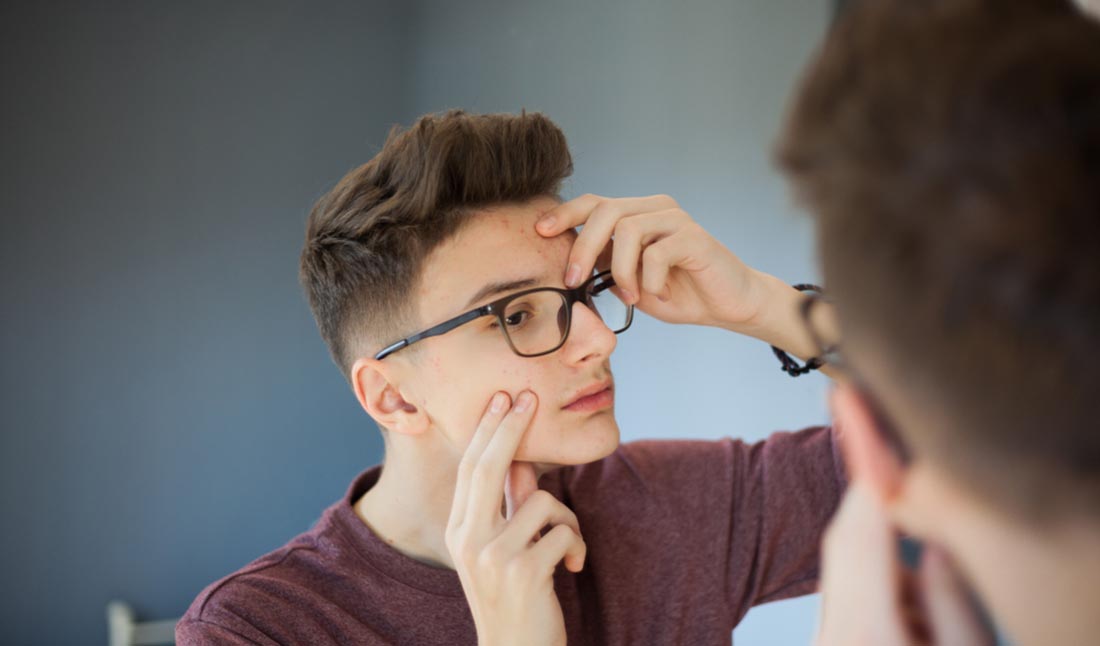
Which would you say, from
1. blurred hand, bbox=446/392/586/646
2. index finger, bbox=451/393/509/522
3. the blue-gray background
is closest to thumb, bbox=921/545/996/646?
blurred hand, bbox=446/392/586/646

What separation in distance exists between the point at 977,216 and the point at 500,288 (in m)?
0.97

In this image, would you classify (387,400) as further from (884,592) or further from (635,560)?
(884,592)

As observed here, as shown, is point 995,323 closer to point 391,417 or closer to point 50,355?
point 391,417

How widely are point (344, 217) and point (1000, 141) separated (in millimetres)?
1172

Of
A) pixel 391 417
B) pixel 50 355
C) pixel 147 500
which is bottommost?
pixel 147 500

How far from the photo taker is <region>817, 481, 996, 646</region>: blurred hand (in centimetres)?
50

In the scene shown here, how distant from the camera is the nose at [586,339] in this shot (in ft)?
4.24

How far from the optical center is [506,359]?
130 cm

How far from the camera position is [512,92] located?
3.25 m

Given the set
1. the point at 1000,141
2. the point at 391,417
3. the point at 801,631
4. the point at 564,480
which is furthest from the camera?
the point at 801,631

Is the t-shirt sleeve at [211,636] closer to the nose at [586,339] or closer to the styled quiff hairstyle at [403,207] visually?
the styled quiff hairstyle at [403,207]

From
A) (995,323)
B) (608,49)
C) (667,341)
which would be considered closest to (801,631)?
(667,341)

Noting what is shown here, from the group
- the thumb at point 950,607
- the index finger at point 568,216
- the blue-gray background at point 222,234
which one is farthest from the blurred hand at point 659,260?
the blue-gray background at point 222,234

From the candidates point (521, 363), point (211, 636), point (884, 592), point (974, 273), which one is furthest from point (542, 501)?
point (974, 273)
